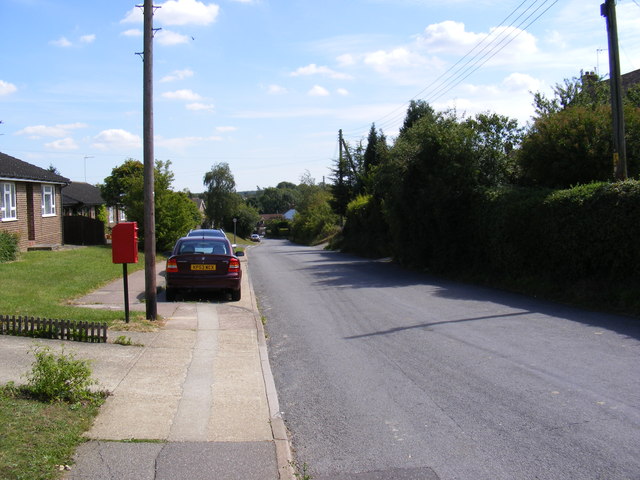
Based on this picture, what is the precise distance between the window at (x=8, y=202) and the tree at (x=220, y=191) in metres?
66.4

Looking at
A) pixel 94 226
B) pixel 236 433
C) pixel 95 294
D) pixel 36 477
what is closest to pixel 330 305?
pixel 95 294

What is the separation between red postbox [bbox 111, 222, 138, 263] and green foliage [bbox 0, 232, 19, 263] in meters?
10.4

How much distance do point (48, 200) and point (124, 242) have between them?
1919cm

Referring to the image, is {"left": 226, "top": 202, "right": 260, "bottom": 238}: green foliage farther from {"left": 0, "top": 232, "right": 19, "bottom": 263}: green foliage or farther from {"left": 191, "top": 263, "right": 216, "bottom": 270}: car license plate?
{"left": 191, "top": 263, "right": 216, "bottom": 270}: car license plate

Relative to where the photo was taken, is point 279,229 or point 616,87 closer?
point 616,87

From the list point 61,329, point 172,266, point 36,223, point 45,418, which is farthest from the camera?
point 36,223

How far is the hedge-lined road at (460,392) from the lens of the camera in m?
4.57

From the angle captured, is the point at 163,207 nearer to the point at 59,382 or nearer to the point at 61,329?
the point at 61,329

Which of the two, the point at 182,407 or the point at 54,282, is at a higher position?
the point at 54,282

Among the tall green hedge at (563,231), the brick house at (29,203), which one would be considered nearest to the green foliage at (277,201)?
the brick house at (29,203)

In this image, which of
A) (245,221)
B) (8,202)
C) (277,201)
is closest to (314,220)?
(245,221)

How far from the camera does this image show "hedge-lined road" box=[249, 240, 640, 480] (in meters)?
4.57

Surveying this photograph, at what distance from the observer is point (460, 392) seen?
20.8 feet

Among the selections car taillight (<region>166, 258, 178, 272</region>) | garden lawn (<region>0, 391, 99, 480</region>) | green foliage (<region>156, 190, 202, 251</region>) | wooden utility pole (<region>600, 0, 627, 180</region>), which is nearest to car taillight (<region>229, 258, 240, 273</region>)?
car taillight (<region>166, 258, 178, 272</region>)
